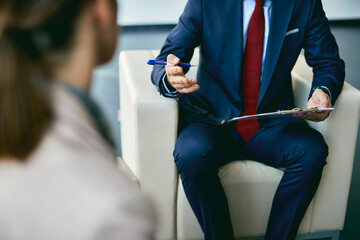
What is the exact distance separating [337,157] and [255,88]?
422mm

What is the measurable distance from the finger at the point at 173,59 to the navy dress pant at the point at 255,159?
26 centimetres

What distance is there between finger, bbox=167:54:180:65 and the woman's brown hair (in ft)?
3.74

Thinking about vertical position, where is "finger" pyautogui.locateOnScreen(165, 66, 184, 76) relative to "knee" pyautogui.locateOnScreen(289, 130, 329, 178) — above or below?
above

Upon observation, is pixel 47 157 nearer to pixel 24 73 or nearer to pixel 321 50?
pixel 24 73

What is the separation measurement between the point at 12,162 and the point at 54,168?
62 mm

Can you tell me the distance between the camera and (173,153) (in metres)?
1.78

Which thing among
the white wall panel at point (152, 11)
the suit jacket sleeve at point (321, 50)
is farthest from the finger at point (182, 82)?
the white wall panel at point (152, 11)

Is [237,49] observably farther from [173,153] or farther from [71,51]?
[71,51]

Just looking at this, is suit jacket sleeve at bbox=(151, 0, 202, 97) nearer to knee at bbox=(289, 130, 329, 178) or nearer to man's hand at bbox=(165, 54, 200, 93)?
man's hand at bbox=(165, 54, 200, 93)

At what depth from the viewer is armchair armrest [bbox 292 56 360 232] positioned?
5.98 feet

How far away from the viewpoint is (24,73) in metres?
0.61

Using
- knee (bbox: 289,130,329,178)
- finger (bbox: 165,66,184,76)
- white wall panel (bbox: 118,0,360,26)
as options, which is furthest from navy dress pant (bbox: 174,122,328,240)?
white wall panel (bbox: 118,0,360,26)

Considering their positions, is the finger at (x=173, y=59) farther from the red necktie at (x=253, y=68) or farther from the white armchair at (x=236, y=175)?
the red necktie at (x=253, y=68)

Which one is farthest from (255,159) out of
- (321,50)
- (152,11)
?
(152,11)
